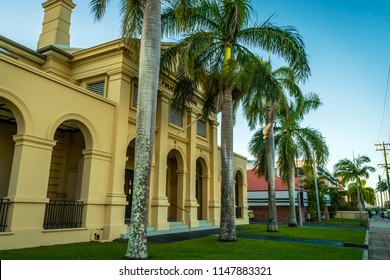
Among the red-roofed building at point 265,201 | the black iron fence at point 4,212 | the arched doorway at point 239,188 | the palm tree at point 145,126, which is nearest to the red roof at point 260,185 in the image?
the red-roofed building at point 265,201

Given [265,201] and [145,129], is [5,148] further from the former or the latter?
[265,201]

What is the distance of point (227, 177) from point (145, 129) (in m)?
5.53

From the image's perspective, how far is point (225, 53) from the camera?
14.0m

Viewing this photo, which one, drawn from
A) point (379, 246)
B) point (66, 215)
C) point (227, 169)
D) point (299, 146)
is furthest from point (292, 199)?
point (66, 215)

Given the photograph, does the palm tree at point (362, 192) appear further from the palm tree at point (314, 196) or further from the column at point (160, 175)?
the column at point (160, 175)

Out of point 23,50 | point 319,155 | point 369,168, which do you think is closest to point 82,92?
point 23,50

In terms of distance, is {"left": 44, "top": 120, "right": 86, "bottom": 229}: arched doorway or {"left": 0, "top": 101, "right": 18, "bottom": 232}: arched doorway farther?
{"left": 44, "top": 120, "right": 86, "bottom": 229}: arched doorway

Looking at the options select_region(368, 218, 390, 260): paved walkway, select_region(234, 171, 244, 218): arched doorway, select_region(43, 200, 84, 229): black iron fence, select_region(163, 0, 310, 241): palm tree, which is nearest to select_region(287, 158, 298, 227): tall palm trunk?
select_region(234, 171, 244, 218): arched doorway

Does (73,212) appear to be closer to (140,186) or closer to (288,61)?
(140,186)

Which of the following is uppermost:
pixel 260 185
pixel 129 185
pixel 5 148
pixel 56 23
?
pixel 56 23

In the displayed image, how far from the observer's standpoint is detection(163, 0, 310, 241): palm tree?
12.8 m

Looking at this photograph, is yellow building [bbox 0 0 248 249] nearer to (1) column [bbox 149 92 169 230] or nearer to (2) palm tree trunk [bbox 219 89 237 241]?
(1) column [bbox 149 92 169 230]

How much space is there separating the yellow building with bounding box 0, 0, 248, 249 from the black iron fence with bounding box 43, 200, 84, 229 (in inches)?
1.5

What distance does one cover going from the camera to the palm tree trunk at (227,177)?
12672 mm
